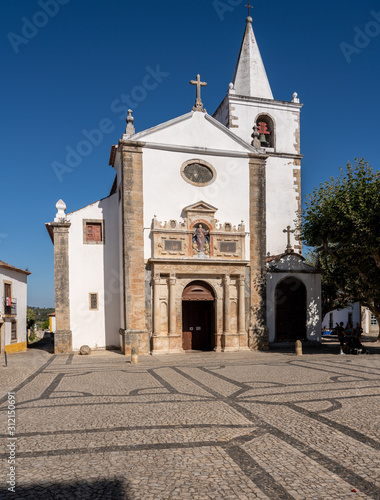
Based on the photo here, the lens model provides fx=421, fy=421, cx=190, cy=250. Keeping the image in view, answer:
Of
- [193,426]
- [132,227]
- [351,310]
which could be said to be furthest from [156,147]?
[351,310]

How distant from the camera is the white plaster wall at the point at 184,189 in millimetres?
20359

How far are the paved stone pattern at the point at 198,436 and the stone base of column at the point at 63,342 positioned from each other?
819 cm

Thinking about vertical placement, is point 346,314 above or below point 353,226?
below

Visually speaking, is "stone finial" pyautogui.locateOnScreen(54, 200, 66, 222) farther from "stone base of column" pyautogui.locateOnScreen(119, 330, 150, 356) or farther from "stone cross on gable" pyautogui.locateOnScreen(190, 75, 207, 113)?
"stone cross on gable" pyautogui.locateOnScreen(190, 75, 207, 113)

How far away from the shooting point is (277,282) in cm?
2236

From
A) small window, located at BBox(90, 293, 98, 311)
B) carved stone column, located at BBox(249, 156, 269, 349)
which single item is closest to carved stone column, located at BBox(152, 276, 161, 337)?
small window, located at BBox(90, 293, 98, 311)

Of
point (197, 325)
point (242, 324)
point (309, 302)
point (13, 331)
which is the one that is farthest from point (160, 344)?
point (13, 331)

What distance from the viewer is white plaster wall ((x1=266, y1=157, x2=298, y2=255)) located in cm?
2595

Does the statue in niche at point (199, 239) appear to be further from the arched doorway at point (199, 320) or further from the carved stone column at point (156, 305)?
the carved stone column at point (156, 305)

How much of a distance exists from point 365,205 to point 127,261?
10.7 m

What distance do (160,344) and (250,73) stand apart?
19.2 m

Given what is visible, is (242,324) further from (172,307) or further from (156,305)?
(156,305)

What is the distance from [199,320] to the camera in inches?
856

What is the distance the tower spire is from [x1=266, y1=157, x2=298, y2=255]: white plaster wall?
16.5 ft
